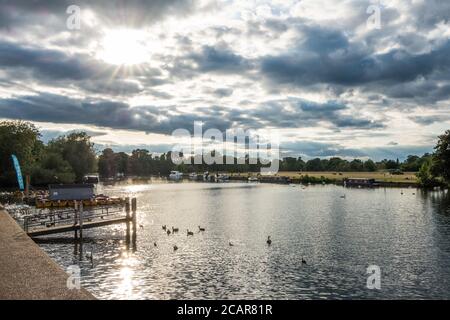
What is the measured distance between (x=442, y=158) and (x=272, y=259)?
11176cm

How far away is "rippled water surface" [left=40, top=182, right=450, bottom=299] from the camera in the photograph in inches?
1309

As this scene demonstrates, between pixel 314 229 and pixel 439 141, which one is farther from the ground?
pixel 439 141

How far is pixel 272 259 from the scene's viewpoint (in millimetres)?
43969

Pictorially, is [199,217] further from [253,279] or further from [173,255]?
[253,279]

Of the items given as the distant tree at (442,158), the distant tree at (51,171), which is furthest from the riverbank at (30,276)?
the distant tree at (442,158)

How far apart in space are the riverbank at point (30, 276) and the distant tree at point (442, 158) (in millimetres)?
130207

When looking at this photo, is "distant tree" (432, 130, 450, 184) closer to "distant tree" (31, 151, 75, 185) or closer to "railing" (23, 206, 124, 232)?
"railing" (23, 206, 124, 232)

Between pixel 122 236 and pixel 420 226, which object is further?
pixel 420 226
